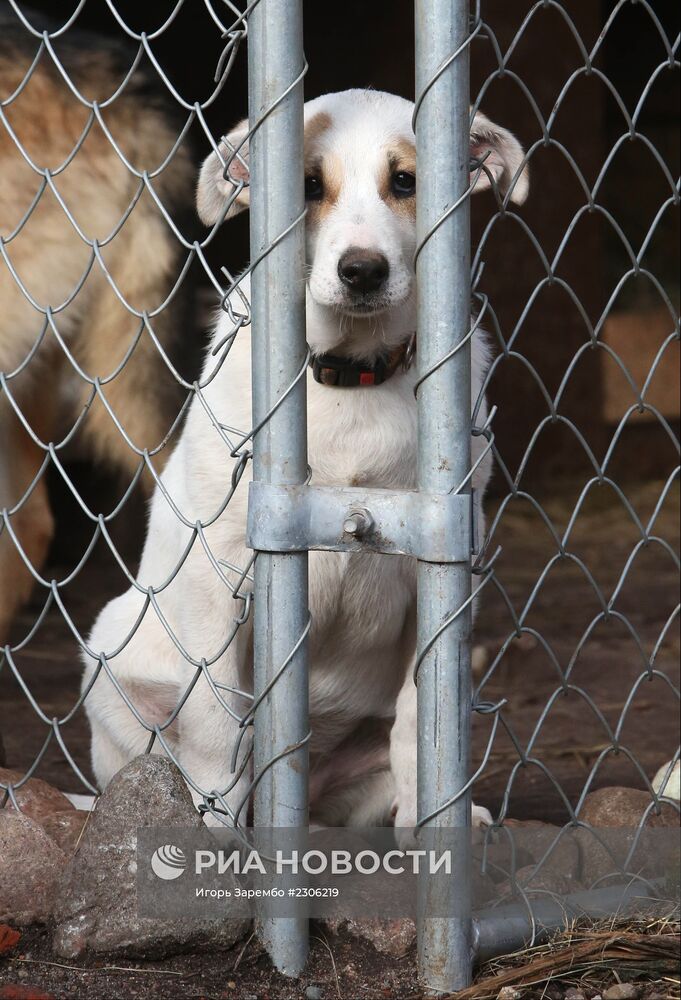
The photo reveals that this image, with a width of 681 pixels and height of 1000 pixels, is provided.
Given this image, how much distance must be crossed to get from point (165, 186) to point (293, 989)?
9.76ft

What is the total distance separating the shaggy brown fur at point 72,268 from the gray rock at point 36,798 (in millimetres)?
1292

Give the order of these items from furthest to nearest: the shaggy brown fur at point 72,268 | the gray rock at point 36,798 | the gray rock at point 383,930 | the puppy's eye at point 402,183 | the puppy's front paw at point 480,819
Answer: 1. the shaggy brown fur at point 72,268
2. the puppy's front paw at point 480,819
3. the gray rock at point 36,798
4. the puppy's eye at point 402,183
5. the gray rock at point 383,930

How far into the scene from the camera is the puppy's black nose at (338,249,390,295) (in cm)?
187

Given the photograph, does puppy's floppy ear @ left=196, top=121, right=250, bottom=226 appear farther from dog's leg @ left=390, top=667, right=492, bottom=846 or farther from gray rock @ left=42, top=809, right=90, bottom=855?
gray rock @ left=42, top=809, right=90, bottom=855

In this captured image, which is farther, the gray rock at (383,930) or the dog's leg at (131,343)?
the dog's leg at (131,343)

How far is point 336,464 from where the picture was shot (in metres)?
2.11

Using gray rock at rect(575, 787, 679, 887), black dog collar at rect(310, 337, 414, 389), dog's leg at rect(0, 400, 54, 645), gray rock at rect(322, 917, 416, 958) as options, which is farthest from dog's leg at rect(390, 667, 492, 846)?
dog's leg at rect(0, 400, 54, 645)

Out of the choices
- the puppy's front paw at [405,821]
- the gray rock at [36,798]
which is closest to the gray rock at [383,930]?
the puppy's front paw at [405,821]

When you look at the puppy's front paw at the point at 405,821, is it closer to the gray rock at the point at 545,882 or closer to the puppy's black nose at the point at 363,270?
the gray rock at the point at 545,882

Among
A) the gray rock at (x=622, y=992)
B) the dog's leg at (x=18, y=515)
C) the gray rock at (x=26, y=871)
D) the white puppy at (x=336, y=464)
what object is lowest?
the gray rock at (x=622, y=992)

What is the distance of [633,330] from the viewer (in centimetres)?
660

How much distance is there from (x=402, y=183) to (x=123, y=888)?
1.19 meters

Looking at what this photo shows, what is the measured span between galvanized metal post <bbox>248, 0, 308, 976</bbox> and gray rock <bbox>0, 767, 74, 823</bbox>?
0.68 m

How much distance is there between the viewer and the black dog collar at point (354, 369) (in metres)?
2.12
